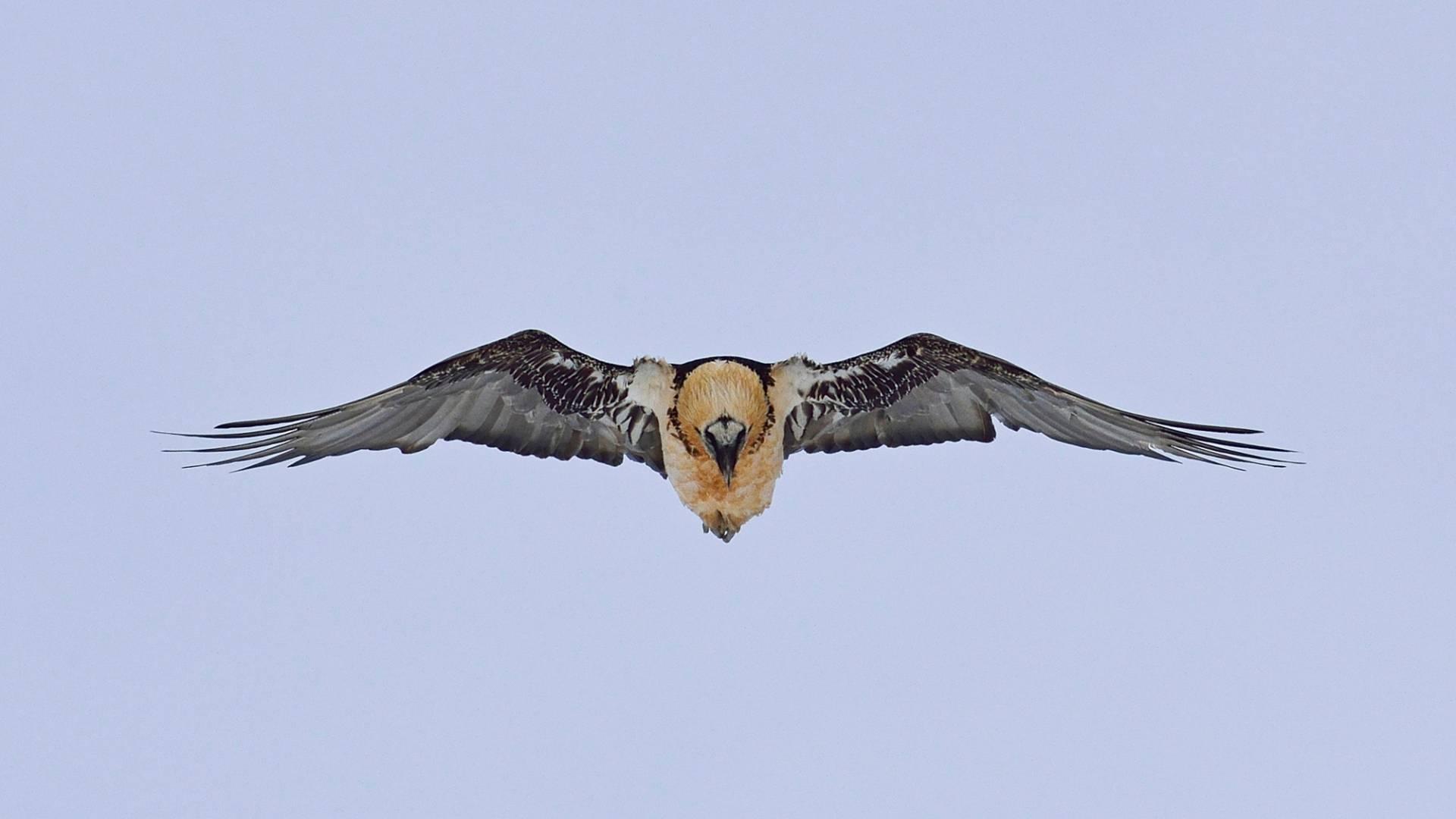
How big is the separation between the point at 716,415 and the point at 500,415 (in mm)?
2466

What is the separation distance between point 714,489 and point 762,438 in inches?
28.1

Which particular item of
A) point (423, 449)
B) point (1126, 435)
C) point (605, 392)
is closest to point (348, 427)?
point (423, 449)

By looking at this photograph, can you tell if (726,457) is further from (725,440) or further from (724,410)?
(724,410)

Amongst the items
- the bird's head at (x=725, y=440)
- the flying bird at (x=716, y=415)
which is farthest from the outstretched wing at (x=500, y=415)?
the bird's head at (x=725, y=440)

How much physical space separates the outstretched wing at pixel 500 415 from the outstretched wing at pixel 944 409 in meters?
1.78

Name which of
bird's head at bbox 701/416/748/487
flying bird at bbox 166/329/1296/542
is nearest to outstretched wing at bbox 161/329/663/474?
flying bird at bbox 166/329/1296/542

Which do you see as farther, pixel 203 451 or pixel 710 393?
pixel 710 393

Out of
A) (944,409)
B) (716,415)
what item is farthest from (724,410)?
(944,409)

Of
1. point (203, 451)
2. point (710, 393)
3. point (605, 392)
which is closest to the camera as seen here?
point (203, 451)

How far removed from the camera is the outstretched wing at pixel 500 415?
12578 millimetres

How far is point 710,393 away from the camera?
12.5 m

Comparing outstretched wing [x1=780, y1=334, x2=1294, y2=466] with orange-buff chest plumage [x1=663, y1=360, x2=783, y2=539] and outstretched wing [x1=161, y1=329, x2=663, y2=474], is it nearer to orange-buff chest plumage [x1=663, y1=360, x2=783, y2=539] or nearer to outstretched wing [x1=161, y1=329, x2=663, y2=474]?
orange-buff chest plumage [x1=663, y1=360, x2=783, y2=539]

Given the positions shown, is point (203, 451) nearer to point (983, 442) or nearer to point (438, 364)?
point (438, 364)

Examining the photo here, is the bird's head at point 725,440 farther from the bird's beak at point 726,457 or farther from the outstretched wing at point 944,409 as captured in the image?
the outstretched wing at point 944,409
